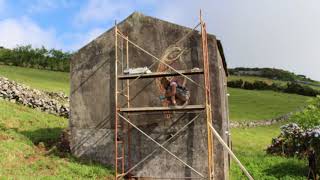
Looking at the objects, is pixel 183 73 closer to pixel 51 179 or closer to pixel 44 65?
pixel 51 179

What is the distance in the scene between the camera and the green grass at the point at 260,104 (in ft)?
182

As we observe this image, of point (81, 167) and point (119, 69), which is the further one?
point (119, 69)

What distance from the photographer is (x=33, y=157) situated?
1892 centimetres

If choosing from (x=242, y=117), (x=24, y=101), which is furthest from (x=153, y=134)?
(x=242, y=117)

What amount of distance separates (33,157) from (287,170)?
12581 mm

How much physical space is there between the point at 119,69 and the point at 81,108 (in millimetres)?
2452

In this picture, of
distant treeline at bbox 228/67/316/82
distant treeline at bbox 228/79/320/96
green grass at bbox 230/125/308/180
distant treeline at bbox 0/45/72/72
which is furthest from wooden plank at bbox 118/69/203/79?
distant treeline at bbox 228/67/316/82

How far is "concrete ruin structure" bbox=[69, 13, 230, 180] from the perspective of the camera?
18.1 meters

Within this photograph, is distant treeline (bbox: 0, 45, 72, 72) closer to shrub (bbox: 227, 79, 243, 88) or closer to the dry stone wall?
shrub (bbox: 227, 79, 243, 88)

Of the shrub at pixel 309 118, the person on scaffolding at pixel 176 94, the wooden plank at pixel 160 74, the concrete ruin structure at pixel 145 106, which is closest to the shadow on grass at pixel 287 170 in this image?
the shrub at pixel 309 118

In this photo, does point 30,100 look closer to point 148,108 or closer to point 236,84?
point 148,108

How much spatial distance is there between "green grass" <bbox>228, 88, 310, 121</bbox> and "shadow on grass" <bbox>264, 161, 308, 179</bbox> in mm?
26378

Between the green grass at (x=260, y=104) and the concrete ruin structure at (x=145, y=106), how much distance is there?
32.4 m

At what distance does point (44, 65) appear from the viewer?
7731 centimetres
